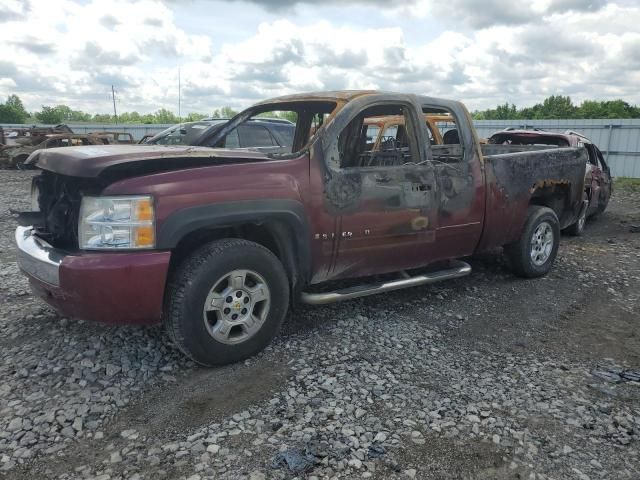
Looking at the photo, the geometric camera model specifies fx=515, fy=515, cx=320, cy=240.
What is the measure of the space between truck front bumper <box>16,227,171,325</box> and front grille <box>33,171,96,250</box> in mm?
278

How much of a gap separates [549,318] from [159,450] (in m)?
3.56

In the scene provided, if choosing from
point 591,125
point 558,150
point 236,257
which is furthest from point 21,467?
point 591,125

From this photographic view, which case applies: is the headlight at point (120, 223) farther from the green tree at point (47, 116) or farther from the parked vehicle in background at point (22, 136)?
the green tree at point (47, 116)

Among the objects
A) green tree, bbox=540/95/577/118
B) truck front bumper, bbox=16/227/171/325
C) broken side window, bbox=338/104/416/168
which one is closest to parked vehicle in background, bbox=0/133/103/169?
broken side window, bbox=338/104/416/168

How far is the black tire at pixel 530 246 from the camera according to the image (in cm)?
554

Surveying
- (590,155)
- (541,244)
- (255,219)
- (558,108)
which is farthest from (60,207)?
(558,108)

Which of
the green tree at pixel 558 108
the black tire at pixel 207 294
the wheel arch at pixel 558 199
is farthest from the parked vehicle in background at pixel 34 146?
the green tree at pixel 558 108

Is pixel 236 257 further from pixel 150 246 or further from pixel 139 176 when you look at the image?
pixel 139 176

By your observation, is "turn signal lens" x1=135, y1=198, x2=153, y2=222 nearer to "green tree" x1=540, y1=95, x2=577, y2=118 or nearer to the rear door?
the rear door

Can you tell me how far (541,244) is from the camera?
5.78m

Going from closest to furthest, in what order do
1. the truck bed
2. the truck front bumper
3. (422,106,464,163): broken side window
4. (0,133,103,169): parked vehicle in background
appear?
the truck front bumper → (422,106,464,163): broken side window → the truck bed → (0,133,103,169): parked vehicle in background

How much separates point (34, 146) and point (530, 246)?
63.2ft

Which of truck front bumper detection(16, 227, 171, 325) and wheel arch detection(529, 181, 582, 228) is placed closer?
truck front bumper detection(16, 227, 171, 325)

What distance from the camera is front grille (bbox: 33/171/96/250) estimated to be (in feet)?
11.5
